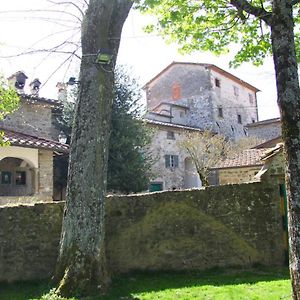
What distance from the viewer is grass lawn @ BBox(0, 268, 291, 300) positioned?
6.75 m

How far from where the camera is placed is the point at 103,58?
24.5 ft

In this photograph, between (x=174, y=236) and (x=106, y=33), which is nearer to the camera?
(x=106, y=33)

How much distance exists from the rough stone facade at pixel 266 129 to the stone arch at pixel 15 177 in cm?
2167

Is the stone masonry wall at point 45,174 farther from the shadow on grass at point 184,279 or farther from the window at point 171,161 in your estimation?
the window at point 171,161

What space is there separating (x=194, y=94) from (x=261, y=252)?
28.9m

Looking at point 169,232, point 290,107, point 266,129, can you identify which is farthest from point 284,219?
point 266,129

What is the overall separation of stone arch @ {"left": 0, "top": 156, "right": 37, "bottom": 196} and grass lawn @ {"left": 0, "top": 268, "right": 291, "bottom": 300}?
9418mm

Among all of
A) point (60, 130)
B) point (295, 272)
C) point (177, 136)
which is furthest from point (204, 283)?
point (177, 136)

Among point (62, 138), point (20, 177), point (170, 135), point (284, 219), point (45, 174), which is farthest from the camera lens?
point (170, 135)

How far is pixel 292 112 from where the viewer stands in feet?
15.2

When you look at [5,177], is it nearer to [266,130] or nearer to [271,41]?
[271,41]

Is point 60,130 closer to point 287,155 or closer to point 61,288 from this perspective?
point 61,288

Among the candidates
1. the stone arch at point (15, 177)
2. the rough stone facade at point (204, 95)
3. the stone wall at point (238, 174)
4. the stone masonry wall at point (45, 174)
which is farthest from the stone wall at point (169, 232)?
the rough stone facade at point (204, 95)

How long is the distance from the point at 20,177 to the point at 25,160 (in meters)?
1.87
